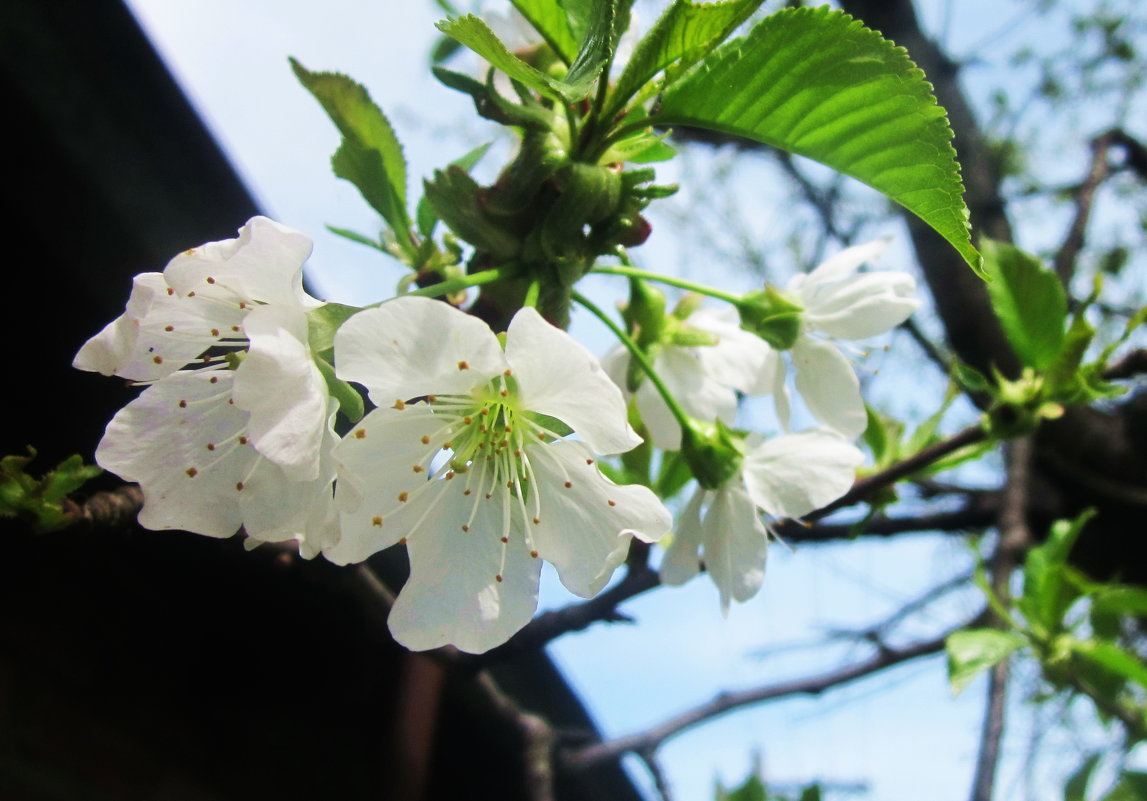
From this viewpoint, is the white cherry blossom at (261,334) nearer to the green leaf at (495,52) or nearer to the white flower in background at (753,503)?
the green leaf at (495,52)

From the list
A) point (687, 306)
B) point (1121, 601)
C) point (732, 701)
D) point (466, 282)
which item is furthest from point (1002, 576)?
point (466, 282)

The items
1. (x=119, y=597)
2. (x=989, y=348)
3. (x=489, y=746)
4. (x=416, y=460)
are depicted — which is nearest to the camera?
(x=416, y=460)

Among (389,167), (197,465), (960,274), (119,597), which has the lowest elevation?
(960,274)

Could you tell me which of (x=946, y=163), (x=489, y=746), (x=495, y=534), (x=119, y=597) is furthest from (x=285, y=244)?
(x=489, y=746)

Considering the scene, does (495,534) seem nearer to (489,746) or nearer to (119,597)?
(119,597)

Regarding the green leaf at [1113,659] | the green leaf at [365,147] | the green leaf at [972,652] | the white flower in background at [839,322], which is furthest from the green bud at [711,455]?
the green leaf at [1113,659]

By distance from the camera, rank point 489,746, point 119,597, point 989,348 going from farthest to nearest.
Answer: point 989,348 < point 489,746 < point 119,597

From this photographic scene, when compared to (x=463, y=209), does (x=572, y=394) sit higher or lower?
lower
